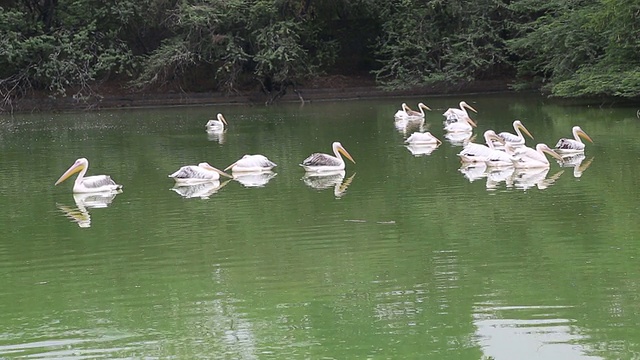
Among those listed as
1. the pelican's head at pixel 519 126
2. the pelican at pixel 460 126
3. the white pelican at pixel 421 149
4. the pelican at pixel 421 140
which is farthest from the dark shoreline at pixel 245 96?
the white pelican at pixel 421 149

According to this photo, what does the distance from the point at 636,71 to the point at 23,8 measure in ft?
68.2

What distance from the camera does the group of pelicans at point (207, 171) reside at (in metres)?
13.8

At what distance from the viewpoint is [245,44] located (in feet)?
110

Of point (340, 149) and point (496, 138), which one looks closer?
point (340, 149)

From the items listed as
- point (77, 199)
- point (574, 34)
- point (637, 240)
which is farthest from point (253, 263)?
point (574, 34)

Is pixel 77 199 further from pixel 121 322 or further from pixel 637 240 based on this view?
pixel 637 240

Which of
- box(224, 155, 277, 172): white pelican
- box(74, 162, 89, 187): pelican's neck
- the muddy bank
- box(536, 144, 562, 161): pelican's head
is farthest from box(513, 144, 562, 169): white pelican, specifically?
the muddy bank

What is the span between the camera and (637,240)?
9.44 m

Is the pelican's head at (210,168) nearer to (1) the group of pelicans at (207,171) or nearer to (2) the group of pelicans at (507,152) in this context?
(1) the group of pelicans at (207,171)

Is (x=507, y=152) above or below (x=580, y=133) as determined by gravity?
below

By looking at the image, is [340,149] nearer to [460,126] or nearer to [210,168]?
[210,168]

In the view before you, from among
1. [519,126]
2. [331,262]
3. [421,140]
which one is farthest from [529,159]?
[331,262]

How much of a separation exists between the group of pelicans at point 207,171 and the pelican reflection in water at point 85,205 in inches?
4.0

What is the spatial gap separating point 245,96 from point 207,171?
19561mm
